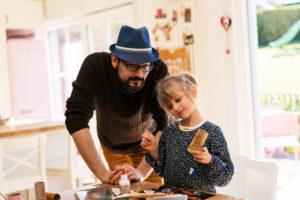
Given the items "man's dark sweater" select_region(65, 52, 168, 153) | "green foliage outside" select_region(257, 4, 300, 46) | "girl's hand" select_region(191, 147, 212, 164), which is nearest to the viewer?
"girl's hand" select_region(191, 147, 212, 164)

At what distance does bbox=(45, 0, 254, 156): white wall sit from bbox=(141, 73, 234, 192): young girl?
1278 mm

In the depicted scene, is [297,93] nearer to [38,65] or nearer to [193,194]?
[193,194]

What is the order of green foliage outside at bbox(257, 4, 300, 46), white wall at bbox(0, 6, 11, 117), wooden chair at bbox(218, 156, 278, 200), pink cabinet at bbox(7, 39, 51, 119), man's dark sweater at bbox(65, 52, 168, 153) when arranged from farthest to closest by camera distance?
pink cabinet at bbox(7, 39, 51, 119) < white wall at bbox(0, 6, 11, 117) < green foliage outside at bbox(257, 4, 300, 46) < man's dark sweater at bbox(65, 52, 168, 153) < wooden chair at bbox(218, 156, 278, 200)

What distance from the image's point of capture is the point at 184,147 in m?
1.50

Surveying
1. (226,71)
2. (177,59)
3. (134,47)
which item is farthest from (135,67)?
(177,59)

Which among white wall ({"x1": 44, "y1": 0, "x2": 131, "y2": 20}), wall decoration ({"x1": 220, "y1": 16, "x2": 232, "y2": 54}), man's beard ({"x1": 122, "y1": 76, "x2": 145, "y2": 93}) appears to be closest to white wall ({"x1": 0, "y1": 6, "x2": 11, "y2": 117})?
white wall ({"x1": 44, "y1": 0, "x2": 131, "y2": 20})

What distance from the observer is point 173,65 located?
10.4 ft

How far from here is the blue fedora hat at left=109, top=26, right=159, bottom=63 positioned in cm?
161

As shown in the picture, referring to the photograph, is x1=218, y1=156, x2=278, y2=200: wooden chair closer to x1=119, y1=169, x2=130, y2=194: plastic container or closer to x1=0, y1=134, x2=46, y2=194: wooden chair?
x1=119, y1=169, x2=130, y2=194: plastic container

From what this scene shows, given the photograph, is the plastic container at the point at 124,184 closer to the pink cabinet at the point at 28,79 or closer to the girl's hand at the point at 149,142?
the girl's hand at the point at 149,142

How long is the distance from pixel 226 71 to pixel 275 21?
19.0 inches

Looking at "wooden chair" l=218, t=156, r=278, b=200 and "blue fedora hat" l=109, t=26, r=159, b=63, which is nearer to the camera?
"wooden chair" l=218, t=156, r=278, b=200

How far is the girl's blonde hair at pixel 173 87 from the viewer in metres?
1.51

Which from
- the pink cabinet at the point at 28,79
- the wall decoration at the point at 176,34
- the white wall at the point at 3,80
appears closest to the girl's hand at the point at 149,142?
the wall decoration at the point at 176,34
